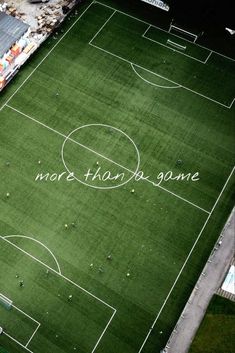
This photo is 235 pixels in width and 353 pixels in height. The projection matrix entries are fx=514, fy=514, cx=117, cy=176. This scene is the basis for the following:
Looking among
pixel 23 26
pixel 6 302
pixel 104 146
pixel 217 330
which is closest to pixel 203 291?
pixel 217 330

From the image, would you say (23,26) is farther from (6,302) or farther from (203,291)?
(203,291)

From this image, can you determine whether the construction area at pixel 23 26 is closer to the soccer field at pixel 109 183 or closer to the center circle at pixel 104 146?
the soccer field at pixel 109 183

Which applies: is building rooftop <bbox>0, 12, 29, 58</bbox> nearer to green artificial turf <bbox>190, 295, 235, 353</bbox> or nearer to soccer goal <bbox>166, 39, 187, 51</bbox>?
soccer goal <bbox>166, 39, 187, 51</bbox>

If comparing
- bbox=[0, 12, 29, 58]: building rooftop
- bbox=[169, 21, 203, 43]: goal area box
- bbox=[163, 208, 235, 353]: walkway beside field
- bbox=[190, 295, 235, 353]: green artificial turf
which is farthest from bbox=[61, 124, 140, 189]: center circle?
bbox=[169, 21, 203, 43]: goal area box

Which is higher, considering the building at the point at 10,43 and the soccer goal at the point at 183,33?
the soccer goal at the point at 183,33

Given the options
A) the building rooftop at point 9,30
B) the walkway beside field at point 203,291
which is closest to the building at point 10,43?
the building rooftop at point 9,30

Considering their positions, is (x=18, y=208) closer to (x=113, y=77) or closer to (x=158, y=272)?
(x=158, y=272)

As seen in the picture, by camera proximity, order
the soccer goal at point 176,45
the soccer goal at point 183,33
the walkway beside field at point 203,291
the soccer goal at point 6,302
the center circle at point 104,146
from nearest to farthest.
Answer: the walkway beside field at point 203,291
the soccer goal at point 6,302
the center circle at point 104,146
the soccer goal at point 176,45
the soccer goal at point 183,33

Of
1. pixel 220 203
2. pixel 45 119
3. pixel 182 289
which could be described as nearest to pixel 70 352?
pixel 182 289
